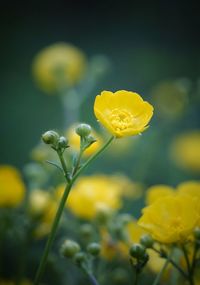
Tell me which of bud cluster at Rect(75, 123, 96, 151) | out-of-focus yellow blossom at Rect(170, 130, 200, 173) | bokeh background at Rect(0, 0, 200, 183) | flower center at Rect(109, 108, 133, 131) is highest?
bokeh background at Rect(0, 0, 200, 183)

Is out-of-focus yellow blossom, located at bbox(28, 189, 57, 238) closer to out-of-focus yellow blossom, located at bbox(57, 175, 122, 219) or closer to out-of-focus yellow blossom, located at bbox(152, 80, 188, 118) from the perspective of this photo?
out-of-focus yellow blossom, located at bbox(57, 175, 122, 219)

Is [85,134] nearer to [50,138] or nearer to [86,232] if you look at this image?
[50,138]

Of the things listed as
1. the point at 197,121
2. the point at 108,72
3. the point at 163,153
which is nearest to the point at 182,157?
Answer: the point at 163,153

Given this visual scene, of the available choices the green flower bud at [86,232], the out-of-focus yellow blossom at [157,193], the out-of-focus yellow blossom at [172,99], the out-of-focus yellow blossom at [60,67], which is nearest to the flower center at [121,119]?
the out-of-focus yellow blossom at [157,193]

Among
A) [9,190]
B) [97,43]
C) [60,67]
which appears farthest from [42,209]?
[97,43]

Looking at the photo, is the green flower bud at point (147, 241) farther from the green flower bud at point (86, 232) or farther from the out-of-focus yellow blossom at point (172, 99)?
the out-of-focus yellow blossom at point (172, 99)

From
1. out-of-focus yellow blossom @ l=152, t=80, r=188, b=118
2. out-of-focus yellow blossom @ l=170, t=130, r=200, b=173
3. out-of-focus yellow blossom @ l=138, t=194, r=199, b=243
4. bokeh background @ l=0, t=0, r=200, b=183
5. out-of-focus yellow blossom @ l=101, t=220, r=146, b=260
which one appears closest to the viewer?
out-of-focus yellow blossom @ l=138, t=194, r=199, b=243

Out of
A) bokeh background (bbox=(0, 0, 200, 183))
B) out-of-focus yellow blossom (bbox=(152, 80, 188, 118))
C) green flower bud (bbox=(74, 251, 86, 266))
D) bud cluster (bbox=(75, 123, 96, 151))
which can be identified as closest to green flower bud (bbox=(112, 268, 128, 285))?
green flower bud (bbox=(74, 251, 86, 266))

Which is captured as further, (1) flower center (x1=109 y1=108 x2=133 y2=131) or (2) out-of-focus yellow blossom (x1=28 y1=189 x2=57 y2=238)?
(2) out-of-focus yellow blossom (x1=28 y1=189 x2=57 y2=238)

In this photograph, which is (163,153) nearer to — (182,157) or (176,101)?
(182,157)
